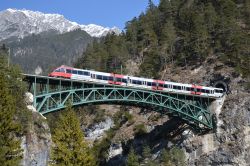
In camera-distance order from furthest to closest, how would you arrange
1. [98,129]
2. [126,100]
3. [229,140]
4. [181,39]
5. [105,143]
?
[181,39] → [98,129] → [105,143] → [229,140] → [126,100]

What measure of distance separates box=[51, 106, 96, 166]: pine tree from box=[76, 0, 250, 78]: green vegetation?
1869 inches

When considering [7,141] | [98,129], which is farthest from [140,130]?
[7,141]

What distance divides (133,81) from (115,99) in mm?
6344

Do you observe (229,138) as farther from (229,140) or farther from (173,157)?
(173,157)

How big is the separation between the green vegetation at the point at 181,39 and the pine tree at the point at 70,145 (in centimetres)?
4748

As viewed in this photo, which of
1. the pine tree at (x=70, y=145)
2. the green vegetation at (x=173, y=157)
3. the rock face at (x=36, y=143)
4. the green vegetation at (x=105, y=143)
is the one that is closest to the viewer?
the pine tree at (x=70, y=145)

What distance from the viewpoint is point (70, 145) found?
125 feet

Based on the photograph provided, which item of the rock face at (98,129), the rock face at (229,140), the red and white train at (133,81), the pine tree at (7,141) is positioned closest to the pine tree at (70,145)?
the pine tree at (7,141)

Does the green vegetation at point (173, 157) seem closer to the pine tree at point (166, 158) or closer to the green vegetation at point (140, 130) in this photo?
the pine tree at point (166, 158)

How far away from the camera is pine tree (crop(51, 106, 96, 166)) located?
122 feet

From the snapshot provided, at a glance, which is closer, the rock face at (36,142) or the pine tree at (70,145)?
the pine tree at (70,145)

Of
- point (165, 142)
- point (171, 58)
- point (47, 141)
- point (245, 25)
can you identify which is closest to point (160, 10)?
point (171, 58)

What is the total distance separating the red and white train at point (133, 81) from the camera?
62.0m

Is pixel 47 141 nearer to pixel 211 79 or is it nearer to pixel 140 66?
pixel 211 79
